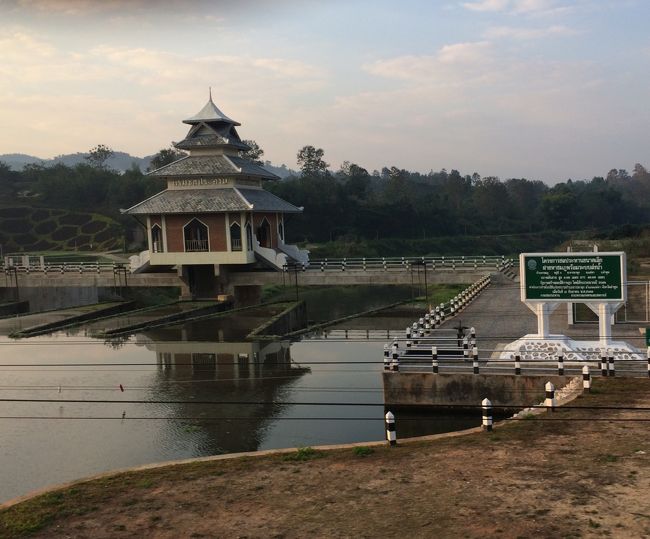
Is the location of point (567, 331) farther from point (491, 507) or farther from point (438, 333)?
point (491, 507)

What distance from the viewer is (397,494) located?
1077 centimetres

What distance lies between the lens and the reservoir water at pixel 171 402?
16375 millimetres

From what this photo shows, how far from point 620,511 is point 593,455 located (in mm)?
2353

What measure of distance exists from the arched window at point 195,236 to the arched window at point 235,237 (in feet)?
5.95

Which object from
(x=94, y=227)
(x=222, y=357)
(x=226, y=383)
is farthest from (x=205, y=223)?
(x=94, y=227)

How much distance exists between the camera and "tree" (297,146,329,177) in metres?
126

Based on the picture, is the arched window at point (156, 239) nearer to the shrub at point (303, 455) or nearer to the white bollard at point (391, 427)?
the shrub at point (303, 455)

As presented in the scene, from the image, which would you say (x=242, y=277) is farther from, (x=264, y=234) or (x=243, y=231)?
(x=264, y=234)

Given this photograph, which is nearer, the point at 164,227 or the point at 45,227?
the point at 164,227

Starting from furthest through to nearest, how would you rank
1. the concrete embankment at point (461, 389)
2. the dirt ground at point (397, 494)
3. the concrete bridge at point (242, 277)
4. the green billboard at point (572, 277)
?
the concrete bridge at point (242, 277) → the green billboard at point (572, 277) → the concrete embankment at point (461, 389) → the dirt ground at point (397, 494)

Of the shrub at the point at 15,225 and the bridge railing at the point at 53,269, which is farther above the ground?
the shrub at the point at 15,225

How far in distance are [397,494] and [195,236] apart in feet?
116

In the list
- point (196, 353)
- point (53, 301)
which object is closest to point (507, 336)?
point (196, 353)

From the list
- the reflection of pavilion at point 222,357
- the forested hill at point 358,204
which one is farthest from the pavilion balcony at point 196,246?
the forested hill at point 358,204
